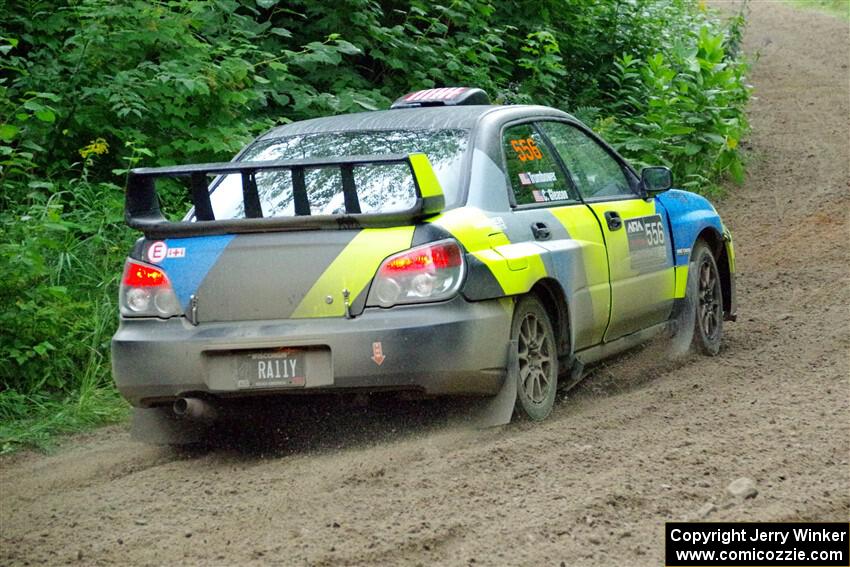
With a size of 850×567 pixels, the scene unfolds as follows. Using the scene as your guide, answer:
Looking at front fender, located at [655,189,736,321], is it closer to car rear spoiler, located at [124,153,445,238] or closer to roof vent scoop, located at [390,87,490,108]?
roof vent scoop, located at [390,87,490,108]

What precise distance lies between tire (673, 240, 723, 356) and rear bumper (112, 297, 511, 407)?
2316 millimetres

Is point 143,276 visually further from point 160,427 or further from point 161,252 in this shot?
point 160,427

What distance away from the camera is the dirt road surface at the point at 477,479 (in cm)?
445

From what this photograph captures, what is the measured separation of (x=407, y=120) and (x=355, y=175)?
70cm

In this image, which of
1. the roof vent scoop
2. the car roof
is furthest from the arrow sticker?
the roof vent scoop

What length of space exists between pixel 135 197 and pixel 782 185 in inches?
402

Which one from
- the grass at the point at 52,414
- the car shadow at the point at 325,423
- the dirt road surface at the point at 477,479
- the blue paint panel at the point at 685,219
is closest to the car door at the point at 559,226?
the dirt road surface at the point at 477,479

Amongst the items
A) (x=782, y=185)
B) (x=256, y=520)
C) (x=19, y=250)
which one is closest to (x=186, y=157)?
(x=19, y=250)

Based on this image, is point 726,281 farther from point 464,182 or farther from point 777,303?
point 464,182

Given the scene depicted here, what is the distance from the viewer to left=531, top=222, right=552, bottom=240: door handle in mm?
6398

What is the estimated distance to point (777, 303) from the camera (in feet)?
32.2

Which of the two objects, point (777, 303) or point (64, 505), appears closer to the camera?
point (64, 505)

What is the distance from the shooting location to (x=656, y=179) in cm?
762

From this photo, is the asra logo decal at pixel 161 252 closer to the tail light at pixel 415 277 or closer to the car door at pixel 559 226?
the tail light at pixel 415 277
